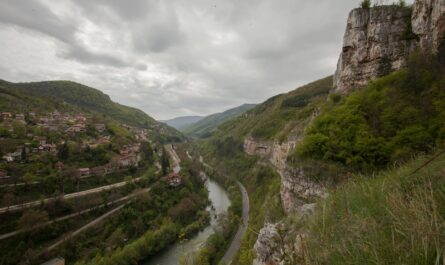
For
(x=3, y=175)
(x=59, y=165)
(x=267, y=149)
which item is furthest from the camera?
(x=267, y=149)

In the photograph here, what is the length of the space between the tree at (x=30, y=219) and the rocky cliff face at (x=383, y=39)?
3087cm

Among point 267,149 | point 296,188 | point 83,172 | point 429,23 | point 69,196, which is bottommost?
point 69,196

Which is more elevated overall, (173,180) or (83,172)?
(83,172)

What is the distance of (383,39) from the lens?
1540 centimetres

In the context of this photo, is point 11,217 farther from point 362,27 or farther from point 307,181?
point 362,27

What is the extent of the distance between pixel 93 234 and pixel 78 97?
100841 mm

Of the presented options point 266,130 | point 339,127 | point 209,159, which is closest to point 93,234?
point 339,127

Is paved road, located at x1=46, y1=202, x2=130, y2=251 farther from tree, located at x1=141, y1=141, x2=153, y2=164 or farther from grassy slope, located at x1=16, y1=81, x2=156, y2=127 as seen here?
grassy slope, located at x1=16, y1=81, x2=156, y2=127

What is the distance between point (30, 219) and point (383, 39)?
1361 inches

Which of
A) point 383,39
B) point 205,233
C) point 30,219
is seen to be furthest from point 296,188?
point 30,219

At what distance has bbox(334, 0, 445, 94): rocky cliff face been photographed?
1341 cm

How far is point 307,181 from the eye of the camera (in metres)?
12.2

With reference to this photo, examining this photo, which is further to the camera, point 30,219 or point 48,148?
point 48,148

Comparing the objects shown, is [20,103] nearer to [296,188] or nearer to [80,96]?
[80,96]
